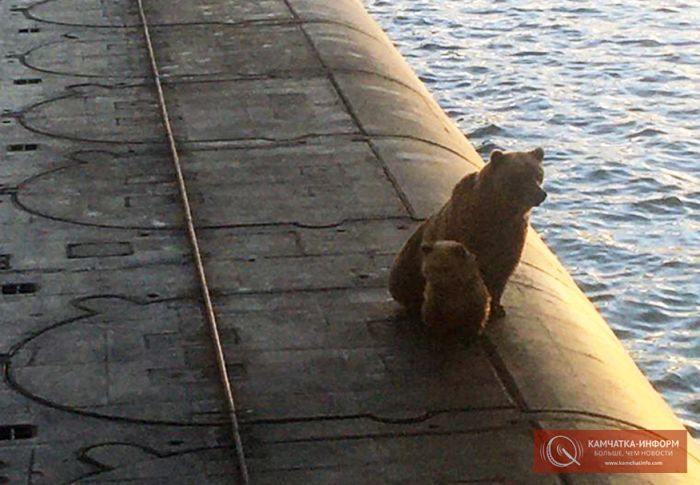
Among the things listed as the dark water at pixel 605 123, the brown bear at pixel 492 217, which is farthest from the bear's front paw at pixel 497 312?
the dark water at pixel 605 123

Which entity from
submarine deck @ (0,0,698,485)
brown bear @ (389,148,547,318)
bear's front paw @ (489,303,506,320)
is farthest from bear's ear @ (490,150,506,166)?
submarine deck @ (0,0,698,485)

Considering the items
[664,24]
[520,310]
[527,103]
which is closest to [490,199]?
[520,310]

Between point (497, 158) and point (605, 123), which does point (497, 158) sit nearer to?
point (497, 158)

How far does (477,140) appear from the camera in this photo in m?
24.4

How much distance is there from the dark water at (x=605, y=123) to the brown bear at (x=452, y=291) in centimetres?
474

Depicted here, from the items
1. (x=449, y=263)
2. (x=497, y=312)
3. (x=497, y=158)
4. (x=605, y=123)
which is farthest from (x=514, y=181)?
(x=605, y=123)

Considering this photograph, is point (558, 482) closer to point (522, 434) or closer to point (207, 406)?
point (522, 434)

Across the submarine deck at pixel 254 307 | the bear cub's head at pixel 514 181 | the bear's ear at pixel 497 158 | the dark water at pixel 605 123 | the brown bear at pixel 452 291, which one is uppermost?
the bear's ear at pixel 497 158

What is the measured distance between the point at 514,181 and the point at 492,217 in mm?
297

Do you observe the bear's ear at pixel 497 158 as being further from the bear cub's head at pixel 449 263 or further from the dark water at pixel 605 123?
the dark water at pixel 605 123

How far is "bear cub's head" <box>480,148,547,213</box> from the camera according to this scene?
36.7ft

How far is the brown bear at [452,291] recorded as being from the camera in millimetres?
10797

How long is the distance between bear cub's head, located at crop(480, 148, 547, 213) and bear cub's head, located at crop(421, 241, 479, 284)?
1.81ft

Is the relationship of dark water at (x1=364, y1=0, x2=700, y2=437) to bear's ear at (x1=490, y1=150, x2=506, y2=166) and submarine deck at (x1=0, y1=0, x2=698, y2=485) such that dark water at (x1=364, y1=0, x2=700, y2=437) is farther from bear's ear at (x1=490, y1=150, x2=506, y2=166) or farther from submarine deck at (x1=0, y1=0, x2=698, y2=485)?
bear's ear at (x1=490, y1=150, x2=506, y2=166)
